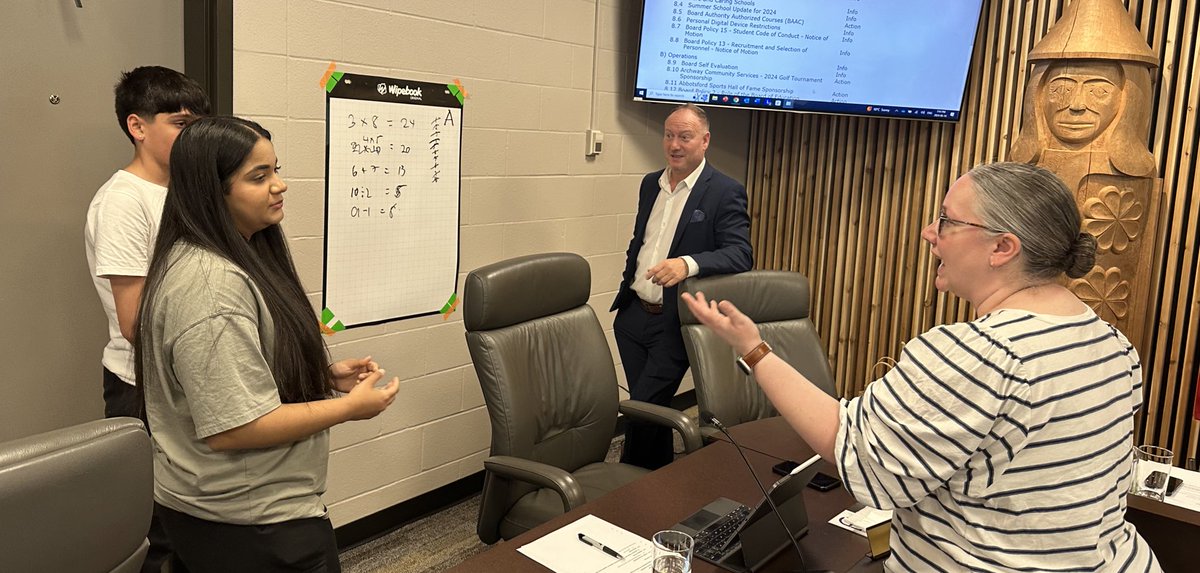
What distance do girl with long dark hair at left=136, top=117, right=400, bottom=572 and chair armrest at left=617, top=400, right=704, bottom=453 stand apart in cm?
120

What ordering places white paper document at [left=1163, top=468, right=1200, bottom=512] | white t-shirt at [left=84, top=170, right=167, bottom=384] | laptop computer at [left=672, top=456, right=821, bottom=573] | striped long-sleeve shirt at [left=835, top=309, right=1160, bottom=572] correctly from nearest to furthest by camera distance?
striped long-sleeve shirt at [left=835, top=309, right=1160, bottom=572]
laptop computer at [left=672, top=456, right=821, bottom=573]
white paper document at [left=1163, top=468, right=1200, bottom=512]
white t-shirt at [left=84, top=170, right=167, bottom=384]

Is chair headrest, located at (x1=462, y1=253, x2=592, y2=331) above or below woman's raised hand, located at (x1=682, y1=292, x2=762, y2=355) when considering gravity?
below

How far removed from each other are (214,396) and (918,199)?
387cm

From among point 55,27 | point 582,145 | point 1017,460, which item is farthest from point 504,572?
point 582,145

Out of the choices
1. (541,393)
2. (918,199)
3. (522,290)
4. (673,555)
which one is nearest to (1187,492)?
(673,555)

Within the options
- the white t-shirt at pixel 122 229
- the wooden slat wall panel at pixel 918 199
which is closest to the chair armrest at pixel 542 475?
the white t-shirt at pixel 122 229

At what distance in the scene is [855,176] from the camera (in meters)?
4.92

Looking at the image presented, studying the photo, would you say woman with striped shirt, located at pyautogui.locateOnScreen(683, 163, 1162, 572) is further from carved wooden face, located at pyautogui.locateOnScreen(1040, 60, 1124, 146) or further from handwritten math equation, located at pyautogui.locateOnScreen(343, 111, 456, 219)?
carved wooden face, located at pyautogui.locateOnScreen(1040, 60, 1124, 146)

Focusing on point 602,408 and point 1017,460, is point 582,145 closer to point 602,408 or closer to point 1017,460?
point 602,408

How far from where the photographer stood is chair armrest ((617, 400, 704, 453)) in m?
2.78

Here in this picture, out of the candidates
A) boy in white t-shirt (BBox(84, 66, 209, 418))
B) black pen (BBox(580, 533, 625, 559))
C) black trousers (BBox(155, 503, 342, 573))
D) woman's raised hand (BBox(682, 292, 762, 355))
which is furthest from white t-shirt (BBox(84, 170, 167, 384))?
woman's raised hand (BBox(682, 292, 762, 355))

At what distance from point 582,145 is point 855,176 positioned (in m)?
1.63

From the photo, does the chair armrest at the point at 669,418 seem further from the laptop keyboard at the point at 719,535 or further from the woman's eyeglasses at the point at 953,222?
the woman's eyeglasses at the point at 953,222

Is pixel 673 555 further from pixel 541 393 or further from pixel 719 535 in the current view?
pixel 541 393
